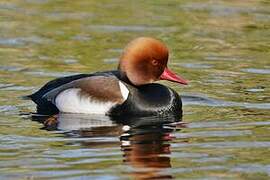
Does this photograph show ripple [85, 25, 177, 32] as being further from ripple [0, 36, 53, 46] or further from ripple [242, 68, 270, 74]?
ripple [242, 68, 270, 74]

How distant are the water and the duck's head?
53 cm

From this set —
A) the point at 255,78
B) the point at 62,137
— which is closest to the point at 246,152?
the point at 62,137

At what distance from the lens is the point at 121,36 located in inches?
609

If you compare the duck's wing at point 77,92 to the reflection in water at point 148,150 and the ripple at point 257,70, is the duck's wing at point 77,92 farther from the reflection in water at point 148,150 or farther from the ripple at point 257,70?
the ripple at point 257,70

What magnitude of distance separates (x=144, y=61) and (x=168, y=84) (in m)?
1.75

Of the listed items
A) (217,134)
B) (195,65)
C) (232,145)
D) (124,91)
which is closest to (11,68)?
(195,65)

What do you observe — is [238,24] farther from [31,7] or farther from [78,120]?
[78,120]

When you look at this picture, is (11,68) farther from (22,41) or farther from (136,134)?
(136,134)

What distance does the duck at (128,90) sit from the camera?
36.4ft

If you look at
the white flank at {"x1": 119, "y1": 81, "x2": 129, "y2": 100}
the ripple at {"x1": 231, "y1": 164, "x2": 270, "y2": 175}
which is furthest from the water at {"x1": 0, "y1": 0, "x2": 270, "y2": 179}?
the white flank at {"x1": 119, "y1": 81, "x2": 129, "y2": 100}

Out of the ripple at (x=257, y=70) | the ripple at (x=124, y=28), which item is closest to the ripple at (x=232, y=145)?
the ripple at (x=257, y=70)

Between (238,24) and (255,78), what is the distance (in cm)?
367

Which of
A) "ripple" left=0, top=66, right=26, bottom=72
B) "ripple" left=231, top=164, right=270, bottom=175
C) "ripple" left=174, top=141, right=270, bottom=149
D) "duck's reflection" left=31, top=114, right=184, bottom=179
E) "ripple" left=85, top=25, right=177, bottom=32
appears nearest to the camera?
"ripple" left=231, top=164, right=270, bottom=175

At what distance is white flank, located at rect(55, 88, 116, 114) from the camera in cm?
1119
